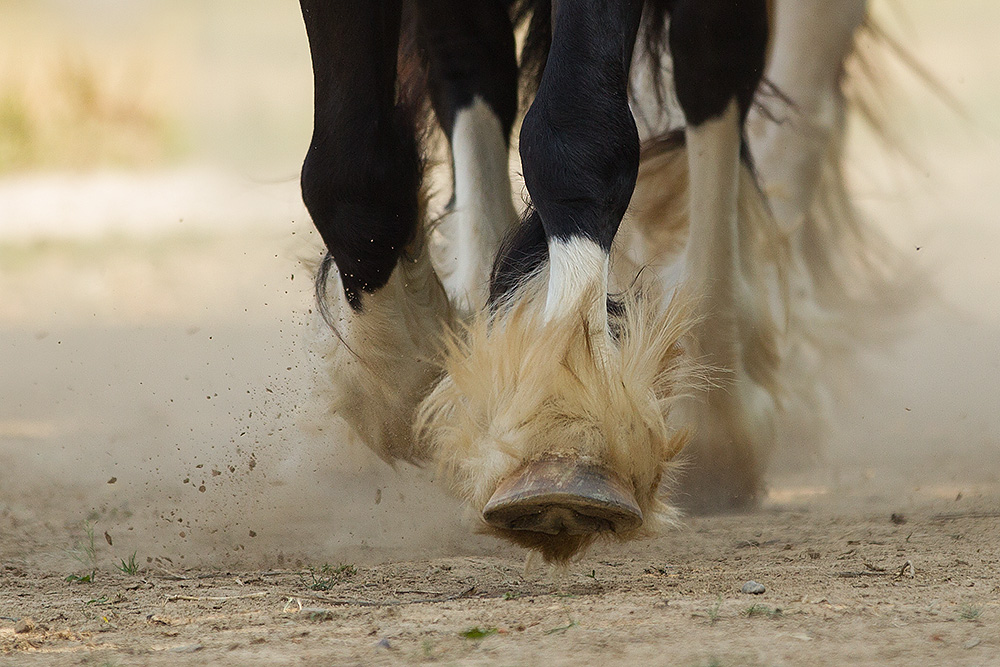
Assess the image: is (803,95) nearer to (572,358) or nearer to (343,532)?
(343,532)

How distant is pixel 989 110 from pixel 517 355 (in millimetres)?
6815

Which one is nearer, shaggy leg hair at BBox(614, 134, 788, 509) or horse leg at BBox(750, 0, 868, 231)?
shaggy leg hair at BBox(614, 134, 788, 509)

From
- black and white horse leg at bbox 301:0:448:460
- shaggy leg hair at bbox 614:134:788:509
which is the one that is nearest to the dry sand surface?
shaggy leg hair at bbox 614:134:788:509

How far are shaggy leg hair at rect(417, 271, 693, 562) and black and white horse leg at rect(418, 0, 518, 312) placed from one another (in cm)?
84

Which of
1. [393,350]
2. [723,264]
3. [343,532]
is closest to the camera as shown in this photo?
[393,350]

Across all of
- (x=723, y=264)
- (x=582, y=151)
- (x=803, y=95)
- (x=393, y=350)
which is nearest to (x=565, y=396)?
(x=582, y=151)

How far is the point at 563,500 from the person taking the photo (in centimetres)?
178

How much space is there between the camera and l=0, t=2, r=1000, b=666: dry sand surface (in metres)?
1.80

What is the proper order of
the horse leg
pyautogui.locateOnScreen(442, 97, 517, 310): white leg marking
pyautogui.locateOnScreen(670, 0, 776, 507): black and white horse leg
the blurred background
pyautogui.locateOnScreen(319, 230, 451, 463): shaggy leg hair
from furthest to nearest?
the horse leg → the blurred background → pyautogui.locateOnScreen(670, 0, 776, 507): black and white horse leg → pyautogui.locateOnScreen(442, 97, 517, 310): white leg marking → pyautogui.locateOnScreen(319, 230, 451, 463): shaggy leg hair

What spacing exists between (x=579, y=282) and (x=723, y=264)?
131 cm

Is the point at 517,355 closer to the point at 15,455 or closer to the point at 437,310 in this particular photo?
the point at 437,310

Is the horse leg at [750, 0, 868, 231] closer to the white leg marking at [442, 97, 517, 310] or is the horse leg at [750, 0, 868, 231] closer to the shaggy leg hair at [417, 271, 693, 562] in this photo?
the white leg marking at [442, 97, 517, 310]

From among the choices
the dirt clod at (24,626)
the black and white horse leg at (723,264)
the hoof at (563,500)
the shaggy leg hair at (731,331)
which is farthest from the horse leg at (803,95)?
the dirt clod at (24,626)

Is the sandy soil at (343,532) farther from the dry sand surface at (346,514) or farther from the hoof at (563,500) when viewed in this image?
the hoof at (563,500)
